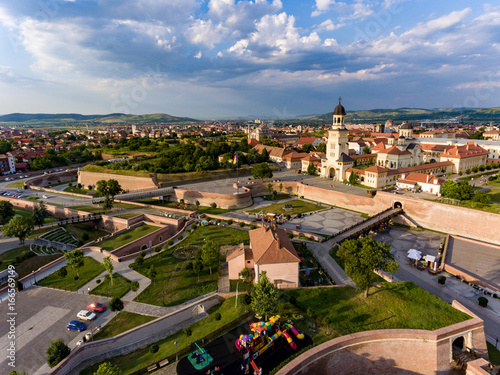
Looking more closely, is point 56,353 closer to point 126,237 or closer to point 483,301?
point 126,237

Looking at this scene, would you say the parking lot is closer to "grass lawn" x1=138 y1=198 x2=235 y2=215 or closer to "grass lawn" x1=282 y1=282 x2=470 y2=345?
"grass lawn" x1=282 y1=282 x2=470 y2=345

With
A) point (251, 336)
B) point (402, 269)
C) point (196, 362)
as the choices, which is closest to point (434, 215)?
point (402, 269)

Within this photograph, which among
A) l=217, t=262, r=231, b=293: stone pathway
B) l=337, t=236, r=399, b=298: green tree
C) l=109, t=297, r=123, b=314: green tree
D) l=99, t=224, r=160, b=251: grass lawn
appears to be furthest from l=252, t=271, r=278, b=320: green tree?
l=99, t=224, r=160, b=251: grass lawn

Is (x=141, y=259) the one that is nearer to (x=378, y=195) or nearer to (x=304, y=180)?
(x=378, y=195)

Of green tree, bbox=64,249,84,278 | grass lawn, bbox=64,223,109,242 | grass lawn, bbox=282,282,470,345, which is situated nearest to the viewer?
grass lawn, bbox=282,282,470,345

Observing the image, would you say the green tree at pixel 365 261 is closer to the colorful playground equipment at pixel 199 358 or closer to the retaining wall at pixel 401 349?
the retaining wall at pixel 401 349
